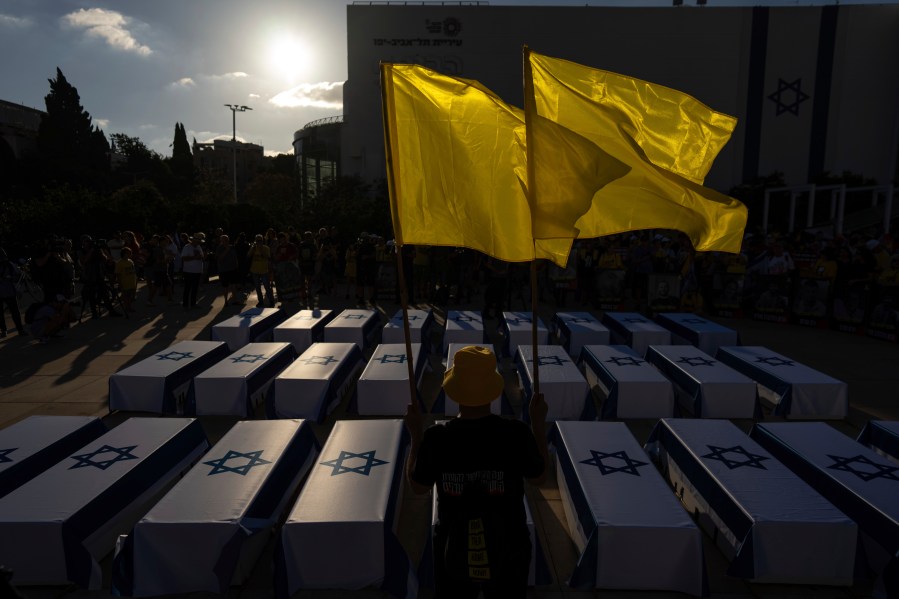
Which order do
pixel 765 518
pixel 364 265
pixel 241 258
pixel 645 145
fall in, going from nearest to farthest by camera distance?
pixel 765 518
pixel 645 145
pixel 364 265
pixel 241 258

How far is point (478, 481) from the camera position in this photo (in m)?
2.72

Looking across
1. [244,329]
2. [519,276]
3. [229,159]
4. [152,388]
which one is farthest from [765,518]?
[229,159]

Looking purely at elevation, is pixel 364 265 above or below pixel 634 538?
above

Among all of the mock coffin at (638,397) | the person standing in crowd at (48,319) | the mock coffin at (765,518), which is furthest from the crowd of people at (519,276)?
the mock coffin at (765,518)

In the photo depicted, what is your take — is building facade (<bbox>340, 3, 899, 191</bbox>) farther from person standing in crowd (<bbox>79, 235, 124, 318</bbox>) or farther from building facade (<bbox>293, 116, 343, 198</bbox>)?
person standing in crowd (<bbox>79, 235, 124, 318</bbox>)

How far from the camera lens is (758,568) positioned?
14.2ft

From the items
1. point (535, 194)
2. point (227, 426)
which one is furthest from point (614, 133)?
point (227, 426)

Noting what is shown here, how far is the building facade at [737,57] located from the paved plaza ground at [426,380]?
146ft

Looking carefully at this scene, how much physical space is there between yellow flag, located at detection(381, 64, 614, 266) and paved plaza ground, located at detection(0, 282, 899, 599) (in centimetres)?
292

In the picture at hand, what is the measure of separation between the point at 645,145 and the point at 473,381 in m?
3.11

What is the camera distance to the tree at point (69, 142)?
5094 cm

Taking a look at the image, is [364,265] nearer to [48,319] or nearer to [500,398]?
[48,319]

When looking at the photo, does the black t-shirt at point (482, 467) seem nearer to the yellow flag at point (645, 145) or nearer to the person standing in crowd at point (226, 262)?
the yellow flag at point (645, 145)

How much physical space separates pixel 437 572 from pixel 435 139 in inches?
121
